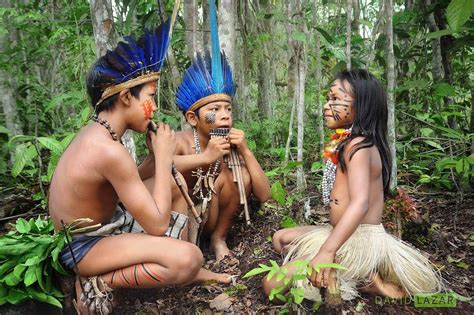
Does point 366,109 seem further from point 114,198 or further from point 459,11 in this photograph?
point 114,198

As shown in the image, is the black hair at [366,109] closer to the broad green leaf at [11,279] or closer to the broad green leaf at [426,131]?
the broad green leaf at [11,279]

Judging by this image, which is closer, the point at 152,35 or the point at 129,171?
the point at 129,171

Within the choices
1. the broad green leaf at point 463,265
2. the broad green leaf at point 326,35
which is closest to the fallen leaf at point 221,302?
the broad green leaf at point 463,265

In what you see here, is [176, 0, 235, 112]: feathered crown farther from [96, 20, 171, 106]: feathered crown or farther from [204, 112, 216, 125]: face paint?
[96, 20, 171, 106]: feathered crown

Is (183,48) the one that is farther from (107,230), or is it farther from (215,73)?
(107,230)

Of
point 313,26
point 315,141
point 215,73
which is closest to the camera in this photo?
point 215,73

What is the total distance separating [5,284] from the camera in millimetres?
2236

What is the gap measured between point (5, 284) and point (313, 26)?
113 inches

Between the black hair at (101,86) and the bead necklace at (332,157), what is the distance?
115cm

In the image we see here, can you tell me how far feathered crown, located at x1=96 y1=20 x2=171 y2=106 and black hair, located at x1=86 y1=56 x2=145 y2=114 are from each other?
1 cm

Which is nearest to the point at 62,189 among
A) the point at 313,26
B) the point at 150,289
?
the point at 150,289

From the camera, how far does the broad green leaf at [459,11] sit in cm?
251

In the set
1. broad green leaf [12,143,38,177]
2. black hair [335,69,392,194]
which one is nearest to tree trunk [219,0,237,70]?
black hair [335,69,392,194]

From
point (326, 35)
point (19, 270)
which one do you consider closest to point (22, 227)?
point (19, 270)
